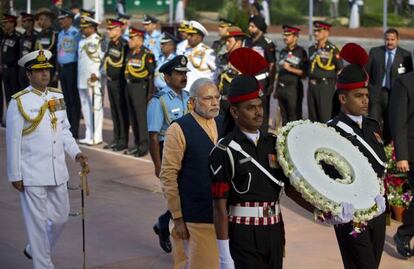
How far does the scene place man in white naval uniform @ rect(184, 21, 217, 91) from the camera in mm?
14617

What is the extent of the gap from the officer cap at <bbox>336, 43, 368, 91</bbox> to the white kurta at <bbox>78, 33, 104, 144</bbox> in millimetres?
9167

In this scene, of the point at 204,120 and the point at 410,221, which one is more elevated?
the point at 204,120

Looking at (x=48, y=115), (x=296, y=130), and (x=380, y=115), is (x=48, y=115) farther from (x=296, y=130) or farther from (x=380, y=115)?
(x=380, y=115)

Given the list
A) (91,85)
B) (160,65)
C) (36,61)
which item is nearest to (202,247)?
(36,61)

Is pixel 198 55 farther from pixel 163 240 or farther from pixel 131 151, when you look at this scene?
pixel 163 240

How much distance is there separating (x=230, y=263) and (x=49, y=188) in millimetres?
2983

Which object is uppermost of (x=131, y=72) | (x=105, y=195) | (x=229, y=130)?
(x=229, y=130)

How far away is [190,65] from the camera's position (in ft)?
48.9

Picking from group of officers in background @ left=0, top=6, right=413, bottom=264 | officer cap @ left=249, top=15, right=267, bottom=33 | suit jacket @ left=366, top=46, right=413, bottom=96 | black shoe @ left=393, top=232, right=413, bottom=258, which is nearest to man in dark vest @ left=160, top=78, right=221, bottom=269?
black shoe @ left=393, top=232, right=413, bottom=258

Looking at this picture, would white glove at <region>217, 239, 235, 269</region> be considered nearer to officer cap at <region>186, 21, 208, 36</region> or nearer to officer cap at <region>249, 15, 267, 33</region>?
officer cap at <region>186, 21, 208, 36</region>

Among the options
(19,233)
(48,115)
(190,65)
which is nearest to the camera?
(48,115)

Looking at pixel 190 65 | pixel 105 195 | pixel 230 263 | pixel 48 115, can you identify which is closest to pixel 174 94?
pixel 48 115

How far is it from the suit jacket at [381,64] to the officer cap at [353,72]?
709cm

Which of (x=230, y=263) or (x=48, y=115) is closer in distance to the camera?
(x=230, y=263)
